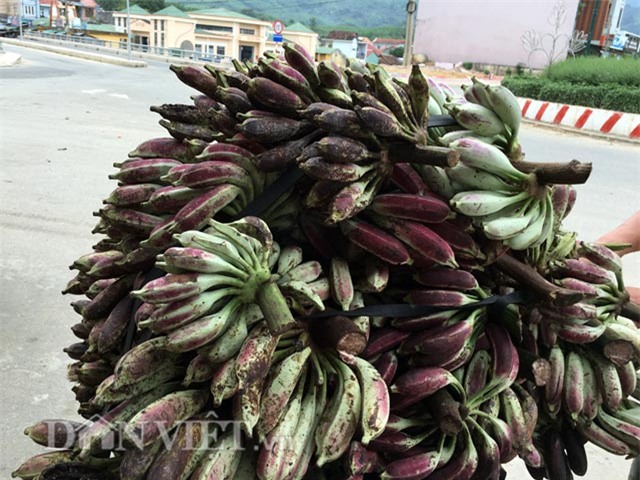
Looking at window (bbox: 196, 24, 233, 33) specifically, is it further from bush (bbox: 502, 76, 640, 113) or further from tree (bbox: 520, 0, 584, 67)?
bush (bbox: 502, 76, 640, 113)

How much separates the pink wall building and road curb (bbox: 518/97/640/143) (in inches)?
1097

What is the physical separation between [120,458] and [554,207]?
1065mm

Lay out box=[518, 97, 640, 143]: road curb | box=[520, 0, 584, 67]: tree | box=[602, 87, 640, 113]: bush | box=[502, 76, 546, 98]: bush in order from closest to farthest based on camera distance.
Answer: box=[518, 97, 640, 143]: road curb → box=[602, 87, 640, 113]: bush → box=[502, 76, 546, 98]: bush → box=[520, 0, 584, 67]: tree

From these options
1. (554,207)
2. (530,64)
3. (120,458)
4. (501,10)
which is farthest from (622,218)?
(501,10)

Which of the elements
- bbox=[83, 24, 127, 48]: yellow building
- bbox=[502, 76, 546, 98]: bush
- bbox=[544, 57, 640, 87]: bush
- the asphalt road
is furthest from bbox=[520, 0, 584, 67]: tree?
bbox=[83, 24, 127, 48]: yellow building

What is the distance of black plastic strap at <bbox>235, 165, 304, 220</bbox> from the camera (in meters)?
1.14

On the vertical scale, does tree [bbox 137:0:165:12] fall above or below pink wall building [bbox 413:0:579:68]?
above

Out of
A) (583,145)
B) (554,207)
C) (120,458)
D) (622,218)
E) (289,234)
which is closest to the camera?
(120,458)

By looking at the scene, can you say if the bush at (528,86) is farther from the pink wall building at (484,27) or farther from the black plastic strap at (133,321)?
the pink wall building at (484,27)

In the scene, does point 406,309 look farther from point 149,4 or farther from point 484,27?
point 149,4

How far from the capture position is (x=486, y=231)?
1129 mm

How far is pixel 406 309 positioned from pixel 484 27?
4436 cm

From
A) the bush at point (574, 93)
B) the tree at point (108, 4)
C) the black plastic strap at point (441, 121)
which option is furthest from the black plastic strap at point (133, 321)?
the tree at point (108, 4)

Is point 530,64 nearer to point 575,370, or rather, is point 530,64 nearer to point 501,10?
point 501,10
